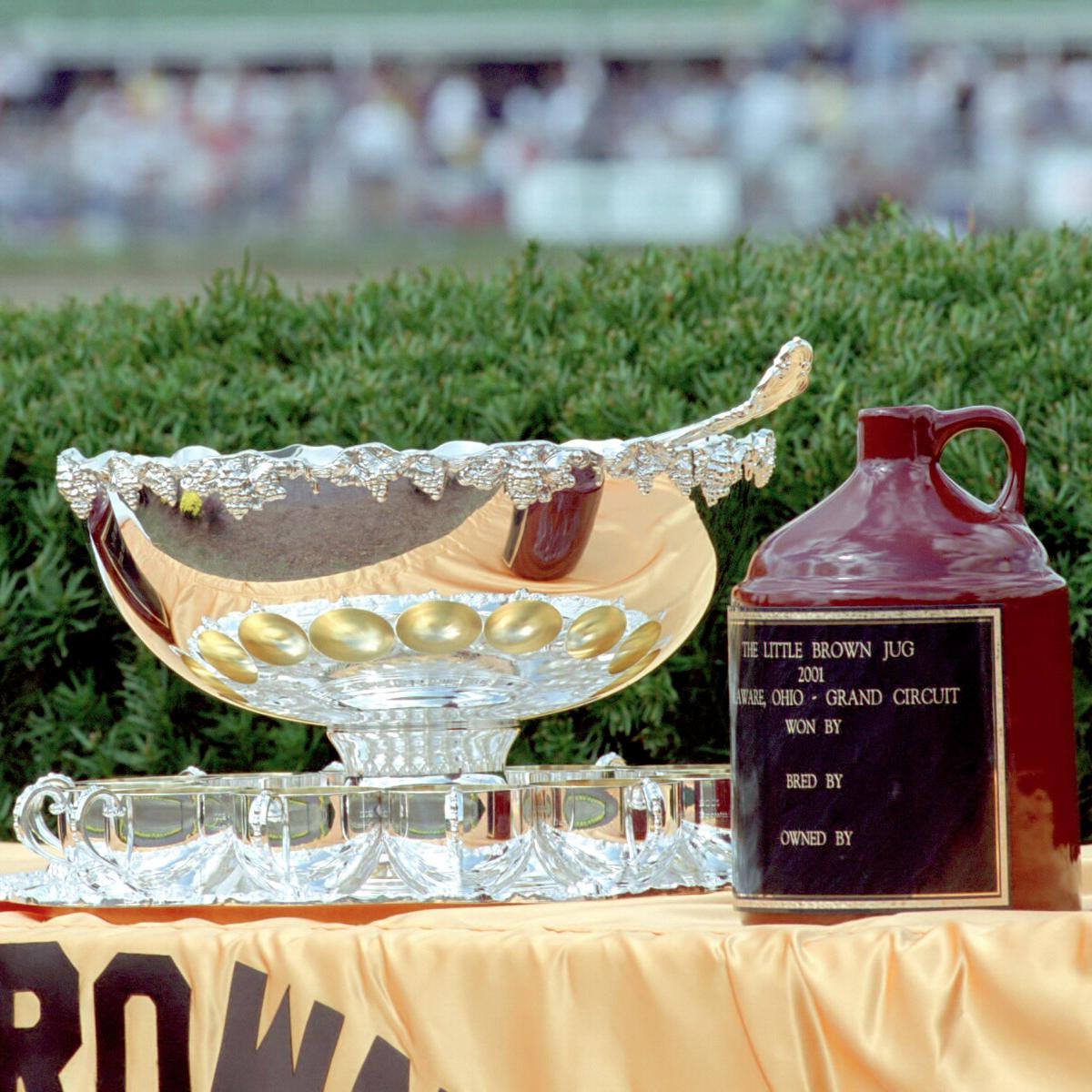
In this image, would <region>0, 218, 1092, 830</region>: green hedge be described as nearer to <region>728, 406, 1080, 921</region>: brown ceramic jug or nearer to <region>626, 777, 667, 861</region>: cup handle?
<region>626, 777, 667, 861</region>: cup handle

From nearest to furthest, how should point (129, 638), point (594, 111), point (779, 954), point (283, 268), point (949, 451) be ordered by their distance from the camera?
1. point (779, 954)
2. point (949, 451)
3. point (129, 638)
4. point (283, 268)
5. point (594, 111)

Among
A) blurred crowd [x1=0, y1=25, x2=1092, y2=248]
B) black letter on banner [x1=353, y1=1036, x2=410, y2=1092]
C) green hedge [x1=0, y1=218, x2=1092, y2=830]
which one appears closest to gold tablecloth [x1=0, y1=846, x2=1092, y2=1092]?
black letter on banner [x1=353, y1=1036, x2=410, y2=1092]

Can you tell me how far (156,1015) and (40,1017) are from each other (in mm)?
57

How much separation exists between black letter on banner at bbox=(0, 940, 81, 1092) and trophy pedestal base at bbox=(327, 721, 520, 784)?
21cm

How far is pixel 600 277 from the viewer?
1.84 m

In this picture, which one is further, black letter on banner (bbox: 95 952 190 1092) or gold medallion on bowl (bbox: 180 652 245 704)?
gold medallion on bowl (bbox: 180 652 245 704)

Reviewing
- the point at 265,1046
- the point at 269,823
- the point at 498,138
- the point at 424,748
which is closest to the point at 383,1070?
the point at 265,1046

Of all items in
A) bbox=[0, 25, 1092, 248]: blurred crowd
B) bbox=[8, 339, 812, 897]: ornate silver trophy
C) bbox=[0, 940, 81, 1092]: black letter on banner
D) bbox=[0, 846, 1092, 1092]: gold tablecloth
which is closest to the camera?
bbox=[0, 846, 1092, 1092]: gold tablecloth

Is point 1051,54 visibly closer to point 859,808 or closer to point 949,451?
point 949,451

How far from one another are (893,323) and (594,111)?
33.9 ft

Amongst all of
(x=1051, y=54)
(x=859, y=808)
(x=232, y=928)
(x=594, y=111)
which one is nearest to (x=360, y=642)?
(x=232, y=928)

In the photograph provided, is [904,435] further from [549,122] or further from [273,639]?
[549,122]

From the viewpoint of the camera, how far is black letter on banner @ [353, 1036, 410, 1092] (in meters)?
0.73

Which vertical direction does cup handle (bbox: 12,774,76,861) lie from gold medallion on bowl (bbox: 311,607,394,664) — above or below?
below
